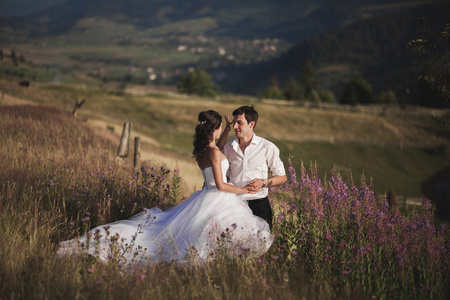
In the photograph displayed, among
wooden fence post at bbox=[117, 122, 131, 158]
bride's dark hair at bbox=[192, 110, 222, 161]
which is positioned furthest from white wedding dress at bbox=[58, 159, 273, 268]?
wooden fence post at bbox=[117, 122, 131, 158]

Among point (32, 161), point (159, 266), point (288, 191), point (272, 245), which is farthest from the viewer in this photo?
point (32, 161)

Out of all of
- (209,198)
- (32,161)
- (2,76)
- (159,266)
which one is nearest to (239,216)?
(209,198)

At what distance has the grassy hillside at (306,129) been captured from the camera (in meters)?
41.3

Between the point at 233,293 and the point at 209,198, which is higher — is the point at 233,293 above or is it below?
below

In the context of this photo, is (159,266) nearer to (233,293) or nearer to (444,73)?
(233,293)

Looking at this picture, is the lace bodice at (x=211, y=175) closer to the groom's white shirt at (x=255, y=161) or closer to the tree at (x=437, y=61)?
the groom's white shirt at (x=255, y=161)

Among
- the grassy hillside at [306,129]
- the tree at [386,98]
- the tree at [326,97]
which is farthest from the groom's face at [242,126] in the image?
the tree at [326,97]

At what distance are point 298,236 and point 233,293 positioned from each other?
4.94 feet

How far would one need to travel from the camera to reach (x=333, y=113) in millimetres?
66750

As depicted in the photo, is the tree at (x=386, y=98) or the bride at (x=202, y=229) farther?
the tree at (x=386, y=98)

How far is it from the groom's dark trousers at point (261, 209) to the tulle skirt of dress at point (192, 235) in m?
0.29

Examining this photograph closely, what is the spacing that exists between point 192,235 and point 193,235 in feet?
0.06

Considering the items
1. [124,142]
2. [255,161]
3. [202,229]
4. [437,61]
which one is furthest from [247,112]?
[124,142]

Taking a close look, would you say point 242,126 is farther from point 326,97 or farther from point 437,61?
point 326,97
